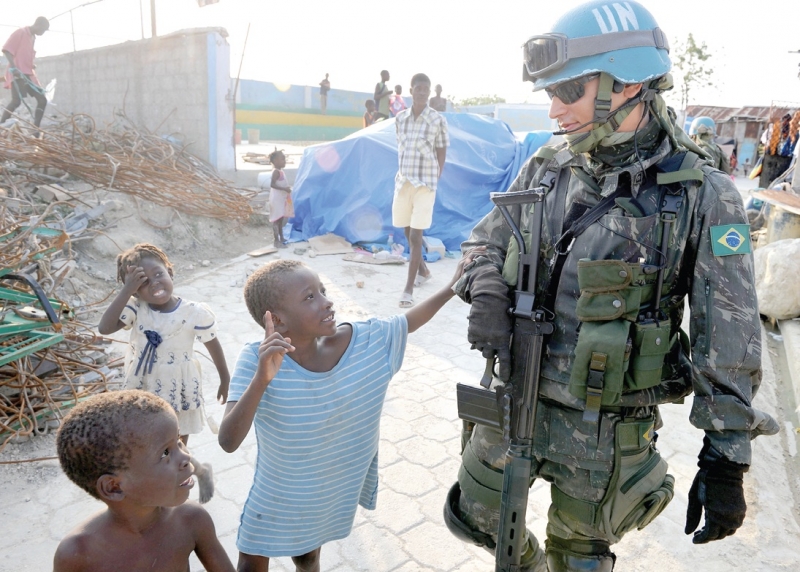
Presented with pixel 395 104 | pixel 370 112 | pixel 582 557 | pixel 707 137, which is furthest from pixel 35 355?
pixel 395 104

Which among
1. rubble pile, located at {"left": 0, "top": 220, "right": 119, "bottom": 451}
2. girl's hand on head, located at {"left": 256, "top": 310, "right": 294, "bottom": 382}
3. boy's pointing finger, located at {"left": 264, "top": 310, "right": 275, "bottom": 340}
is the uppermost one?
boy's pointing finger, located at {"left": 264, "top": 310, "right": 275, "bottom": 340}

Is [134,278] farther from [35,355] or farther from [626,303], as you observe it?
[626,303]

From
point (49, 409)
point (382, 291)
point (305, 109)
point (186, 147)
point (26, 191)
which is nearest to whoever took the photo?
point (49, 409)

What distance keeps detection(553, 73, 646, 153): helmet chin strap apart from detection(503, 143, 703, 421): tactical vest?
0.15 m

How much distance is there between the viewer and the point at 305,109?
2625 cm

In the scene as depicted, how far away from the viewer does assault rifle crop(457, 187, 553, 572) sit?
1.77 metres

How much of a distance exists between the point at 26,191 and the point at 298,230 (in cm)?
338

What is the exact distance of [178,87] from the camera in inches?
377

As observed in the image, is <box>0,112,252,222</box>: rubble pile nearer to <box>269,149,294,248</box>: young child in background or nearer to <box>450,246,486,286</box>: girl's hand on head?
<box>269,149,294,248</box>: young child in background

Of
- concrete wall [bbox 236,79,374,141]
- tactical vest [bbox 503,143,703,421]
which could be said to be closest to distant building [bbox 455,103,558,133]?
concrete wall [bbox 236,79,374,141]

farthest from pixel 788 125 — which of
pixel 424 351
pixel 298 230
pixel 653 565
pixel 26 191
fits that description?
pixel 26 191

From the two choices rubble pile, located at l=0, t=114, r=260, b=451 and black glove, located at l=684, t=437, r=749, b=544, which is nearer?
black glove, located at l=684, t=437, r=749, b=544

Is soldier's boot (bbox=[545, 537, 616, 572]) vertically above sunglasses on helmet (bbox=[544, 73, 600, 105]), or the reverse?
sunglasses on helmet (bbox=[544, 73, 600, 105])

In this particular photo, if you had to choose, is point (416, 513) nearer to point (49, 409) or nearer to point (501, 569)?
point (501, 569)
